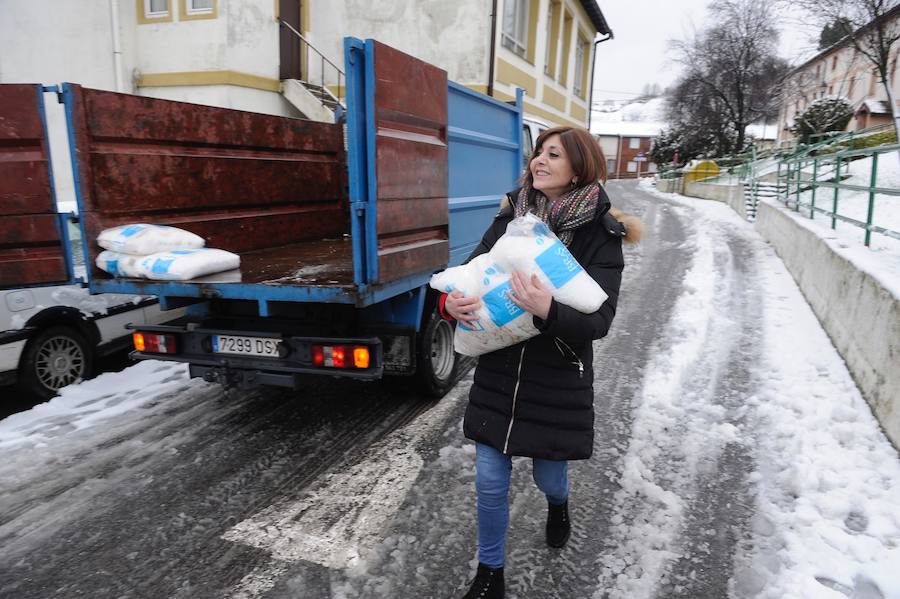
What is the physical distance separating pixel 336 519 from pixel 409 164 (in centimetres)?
201

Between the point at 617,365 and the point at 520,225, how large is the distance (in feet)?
11.2

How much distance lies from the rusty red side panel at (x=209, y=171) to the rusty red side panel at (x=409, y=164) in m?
1.71

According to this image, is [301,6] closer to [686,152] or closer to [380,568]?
[380,568]

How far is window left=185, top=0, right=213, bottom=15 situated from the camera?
11.5 m

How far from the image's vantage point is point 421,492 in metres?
3.32

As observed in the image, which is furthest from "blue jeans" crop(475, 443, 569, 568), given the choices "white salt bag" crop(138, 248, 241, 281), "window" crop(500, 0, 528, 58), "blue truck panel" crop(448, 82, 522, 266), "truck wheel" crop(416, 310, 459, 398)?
"window" crop(500, 0, 528, 58)

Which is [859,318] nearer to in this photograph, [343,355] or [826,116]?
[343,355]

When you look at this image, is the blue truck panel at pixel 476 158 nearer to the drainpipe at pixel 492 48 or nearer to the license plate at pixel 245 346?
the license plate at pixel 245 346

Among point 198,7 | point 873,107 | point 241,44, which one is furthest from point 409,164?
point 873,107

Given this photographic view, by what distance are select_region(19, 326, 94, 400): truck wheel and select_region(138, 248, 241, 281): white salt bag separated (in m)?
1.75

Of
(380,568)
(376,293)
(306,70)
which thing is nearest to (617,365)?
(376,293)

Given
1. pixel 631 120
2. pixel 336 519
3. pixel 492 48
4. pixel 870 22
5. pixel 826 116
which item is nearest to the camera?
pixel 336 519

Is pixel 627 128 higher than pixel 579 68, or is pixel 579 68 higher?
pixel 627 128

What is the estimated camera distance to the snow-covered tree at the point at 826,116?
26.3 m
